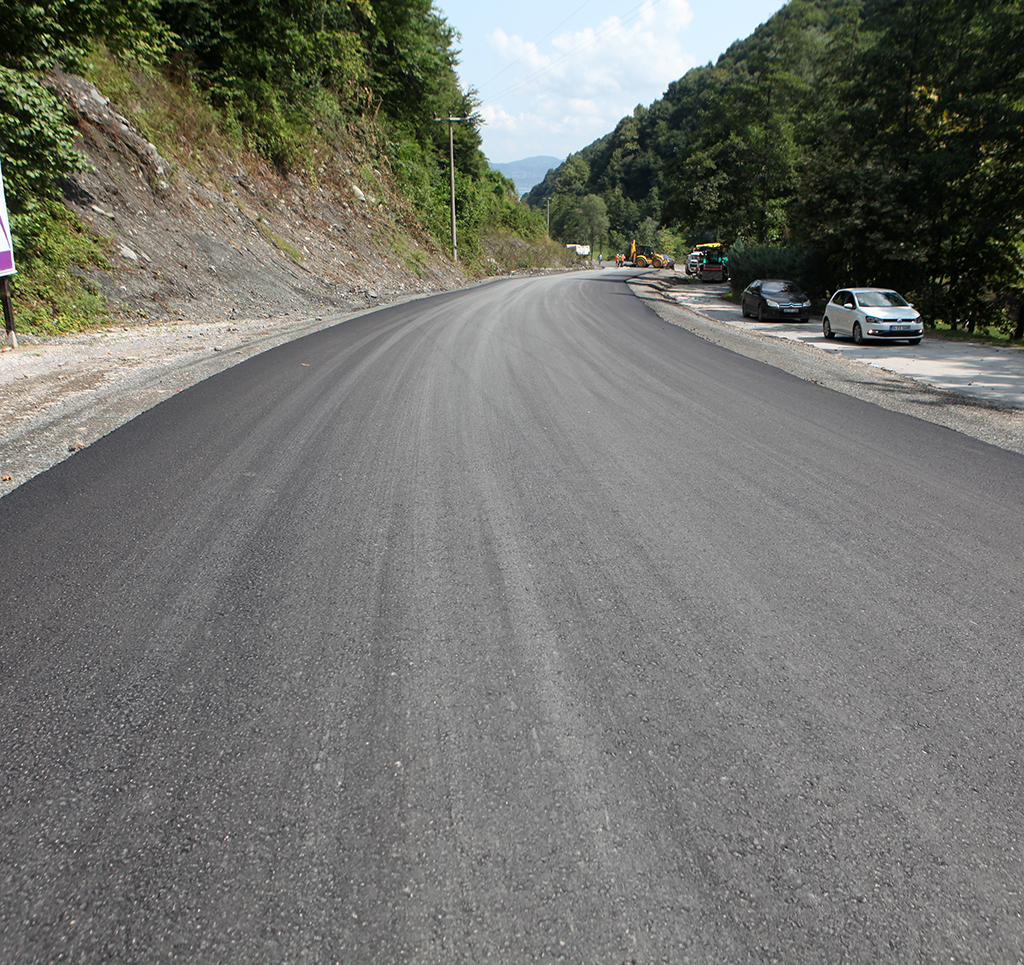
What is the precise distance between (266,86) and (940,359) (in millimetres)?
28790

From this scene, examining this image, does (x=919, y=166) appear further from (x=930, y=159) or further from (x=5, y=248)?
(x=5, y=248)

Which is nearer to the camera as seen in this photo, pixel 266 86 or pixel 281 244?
pixel 281 244

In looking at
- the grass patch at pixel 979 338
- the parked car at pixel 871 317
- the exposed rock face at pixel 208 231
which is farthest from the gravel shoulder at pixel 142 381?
the grass patch at pixel 979 338

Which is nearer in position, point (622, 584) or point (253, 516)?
point (622, 584)

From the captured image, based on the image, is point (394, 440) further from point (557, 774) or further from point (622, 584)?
point (557, 774)

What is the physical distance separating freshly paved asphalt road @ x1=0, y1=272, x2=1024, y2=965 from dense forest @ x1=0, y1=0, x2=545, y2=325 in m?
12.4

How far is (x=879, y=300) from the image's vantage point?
21.1 m

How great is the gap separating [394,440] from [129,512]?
2.74 m

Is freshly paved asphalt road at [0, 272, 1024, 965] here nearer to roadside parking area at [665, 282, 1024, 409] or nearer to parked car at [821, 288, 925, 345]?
roadside parking area at [665, 282, 1024, 409]

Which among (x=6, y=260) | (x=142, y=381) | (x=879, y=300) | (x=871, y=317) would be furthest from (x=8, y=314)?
(x=879, y=300)

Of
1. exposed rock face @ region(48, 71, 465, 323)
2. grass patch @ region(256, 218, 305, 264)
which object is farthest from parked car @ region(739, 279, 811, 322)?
grass patch @ region(256, 218, 305, 264)

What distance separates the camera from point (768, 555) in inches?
184

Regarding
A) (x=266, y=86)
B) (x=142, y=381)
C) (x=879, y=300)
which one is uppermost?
(x=266, y=86)

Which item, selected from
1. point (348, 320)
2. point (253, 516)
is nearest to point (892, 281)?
point (348, 320)
